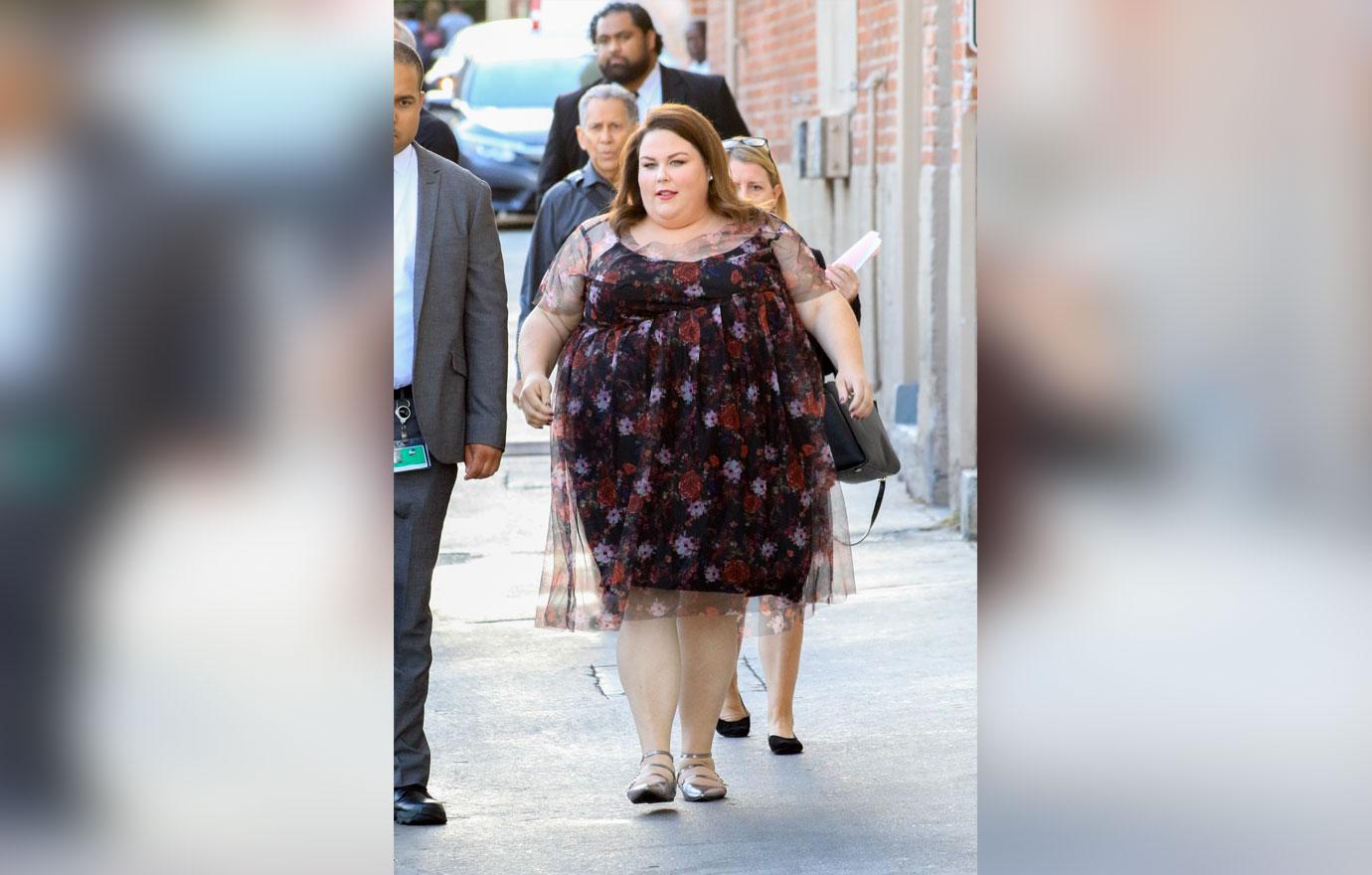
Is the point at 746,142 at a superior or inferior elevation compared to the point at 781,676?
superior

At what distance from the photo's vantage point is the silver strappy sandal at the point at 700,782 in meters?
→ 5.31

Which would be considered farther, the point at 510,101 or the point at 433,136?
the point at 510,101

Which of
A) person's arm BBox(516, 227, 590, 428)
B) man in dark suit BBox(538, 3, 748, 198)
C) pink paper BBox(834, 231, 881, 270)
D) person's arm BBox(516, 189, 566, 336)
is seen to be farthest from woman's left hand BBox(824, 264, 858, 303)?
man in dark suit BBox(538, 3, 748, 198)

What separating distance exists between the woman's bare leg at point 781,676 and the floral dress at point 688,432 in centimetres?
59

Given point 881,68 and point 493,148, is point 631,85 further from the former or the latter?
point 493,148

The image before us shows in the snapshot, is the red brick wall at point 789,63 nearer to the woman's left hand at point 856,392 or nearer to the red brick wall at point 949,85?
the red brick wall at point 949,85

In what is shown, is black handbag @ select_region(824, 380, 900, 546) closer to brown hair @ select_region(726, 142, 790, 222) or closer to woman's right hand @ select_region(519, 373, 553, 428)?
brown hair @ select_region(726, 142, 790, 222)

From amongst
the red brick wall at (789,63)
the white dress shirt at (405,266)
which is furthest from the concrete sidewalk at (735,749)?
the red brick wall at (789,63)

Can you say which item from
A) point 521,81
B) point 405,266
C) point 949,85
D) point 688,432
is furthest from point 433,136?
point 521,81

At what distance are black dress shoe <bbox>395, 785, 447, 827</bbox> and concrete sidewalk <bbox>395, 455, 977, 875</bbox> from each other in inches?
1.0

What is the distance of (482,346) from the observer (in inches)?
198

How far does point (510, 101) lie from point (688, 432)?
1736 centimetres
